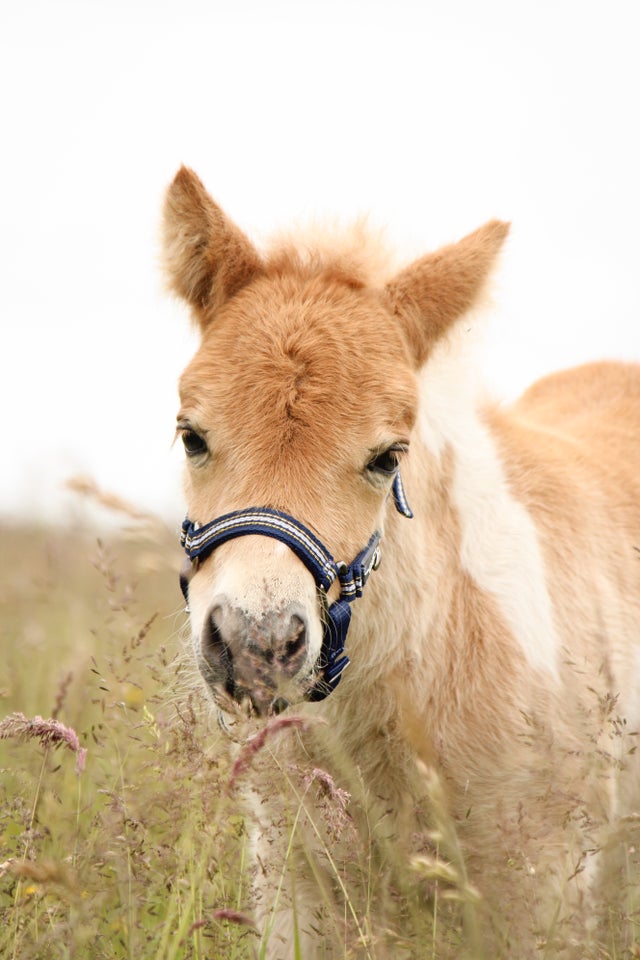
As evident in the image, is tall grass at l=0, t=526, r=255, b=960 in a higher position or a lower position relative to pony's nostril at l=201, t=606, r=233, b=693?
lower

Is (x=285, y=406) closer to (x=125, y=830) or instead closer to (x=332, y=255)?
(x=332, y=255)

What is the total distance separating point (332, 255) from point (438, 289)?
0.39m

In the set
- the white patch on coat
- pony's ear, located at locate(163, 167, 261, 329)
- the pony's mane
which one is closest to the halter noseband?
the white patch on coat

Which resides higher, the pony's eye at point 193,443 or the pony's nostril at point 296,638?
the pony's eye at point 193,443

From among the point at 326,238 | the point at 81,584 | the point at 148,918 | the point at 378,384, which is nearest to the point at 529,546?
the point at 378,384

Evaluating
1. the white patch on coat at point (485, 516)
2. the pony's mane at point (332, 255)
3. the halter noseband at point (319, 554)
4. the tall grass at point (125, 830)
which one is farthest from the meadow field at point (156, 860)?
the pony's mane at point (332, 255)

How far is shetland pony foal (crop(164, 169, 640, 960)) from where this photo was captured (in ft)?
7.59

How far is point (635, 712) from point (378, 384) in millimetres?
1797

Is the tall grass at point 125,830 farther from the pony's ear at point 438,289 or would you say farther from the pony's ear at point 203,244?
the pony's ear at point 438,289

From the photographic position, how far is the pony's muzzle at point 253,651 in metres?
2.11

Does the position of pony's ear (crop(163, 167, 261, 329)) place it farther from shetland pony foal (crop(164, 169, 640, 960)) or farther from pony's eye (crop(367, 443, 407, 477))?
pony's eye (crop(367, 443, 407, 477))

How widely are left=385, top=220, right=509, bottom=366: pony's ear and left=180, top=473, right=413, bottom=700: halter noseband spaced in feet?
1.70

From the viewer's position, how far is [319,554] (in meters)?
2.36

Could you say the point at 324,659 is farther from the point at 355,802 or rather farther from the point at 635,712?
the point at 635,712
